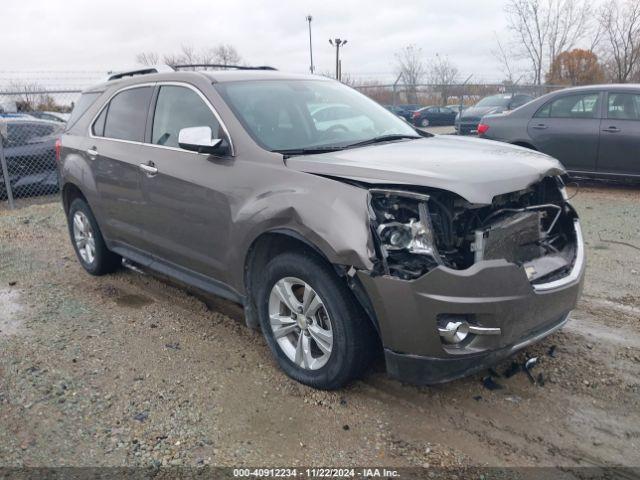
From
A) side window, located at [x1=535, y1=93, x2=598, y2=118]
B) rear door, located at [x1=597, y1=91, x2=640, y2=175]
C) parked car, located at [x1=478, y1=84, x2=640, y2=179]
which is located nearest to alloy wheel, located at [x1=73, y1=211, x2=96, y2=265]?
parked car, located at [x1=478, y1=84, x2=640, y2=179]

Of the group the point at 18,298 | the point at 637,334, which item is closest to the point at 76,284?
the point at 18,298

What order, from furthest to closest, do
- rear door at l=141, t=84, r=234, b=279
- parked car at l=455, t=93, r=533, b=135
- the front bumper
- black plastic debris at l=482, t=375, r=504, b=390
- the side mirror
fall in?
parked car at l=455, t=93, r=533, b=135
rear door at l=141, t=84, r=234, b=279
the side mirror
black plastic debris at l=482, t=375, r=504, b=390
the front bumper

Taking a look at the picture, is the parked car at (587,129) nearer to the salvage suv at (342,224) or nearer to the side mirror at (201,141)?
the salvage suv at (342,224)

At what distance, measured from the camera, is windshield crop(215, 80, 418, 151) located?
3.68m

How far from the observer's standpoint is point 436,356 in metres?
2.78

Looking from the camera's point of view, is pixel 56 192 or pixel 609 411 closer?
pixel 609 411

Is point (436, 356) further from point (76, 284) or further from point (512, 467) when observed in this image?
point (76, 284)

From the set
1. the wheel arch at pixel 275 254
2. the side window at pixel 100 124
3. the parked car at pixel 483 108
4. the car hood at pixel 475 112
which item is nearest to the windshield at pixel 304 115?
Answer: the wheel arch at pixel 275 254

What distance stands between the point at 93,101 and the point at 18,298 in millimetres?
1942

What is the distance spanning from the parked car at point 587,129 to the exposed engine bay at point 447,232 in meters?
6.03

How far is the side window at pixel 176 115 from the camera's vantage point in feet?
12.7

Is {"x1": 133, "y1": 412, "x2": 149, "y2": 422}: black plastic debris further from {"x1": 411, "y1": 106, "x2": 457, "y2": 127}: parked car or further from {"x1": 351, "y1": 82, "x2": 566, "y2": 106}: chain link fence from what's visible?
{"x1": 411, "y1": 106, "x2": 457, "y2": 127}: parked car

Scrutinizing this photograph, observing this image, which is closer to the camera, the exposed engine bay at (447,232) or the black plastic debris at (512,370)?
the exposed engine bay at (447,232)

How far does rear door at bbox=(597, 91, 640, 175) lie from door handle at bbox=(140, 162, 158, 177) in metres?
6.92
